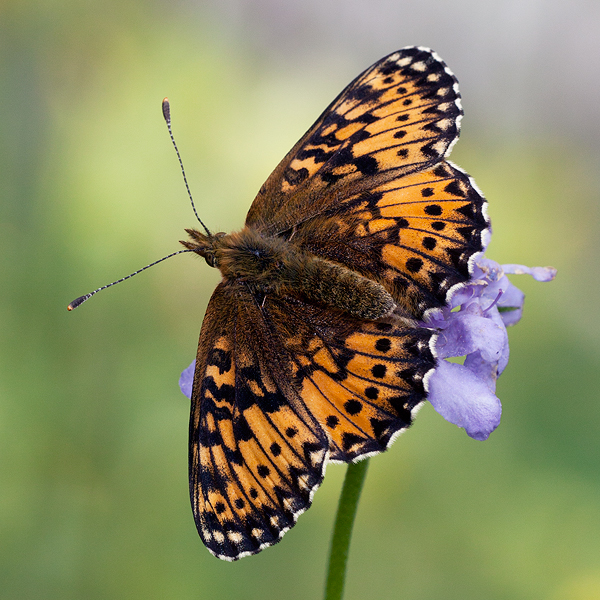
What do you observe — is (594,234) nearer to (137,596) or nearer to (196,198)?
(196,198)

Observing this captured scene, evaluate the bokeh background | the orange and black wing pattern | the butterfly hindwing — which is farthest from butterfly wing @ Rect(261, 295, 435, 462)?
the bokeh background

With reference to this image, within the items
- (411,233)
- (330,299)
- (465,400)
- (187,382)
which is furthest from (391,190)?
(187,382)

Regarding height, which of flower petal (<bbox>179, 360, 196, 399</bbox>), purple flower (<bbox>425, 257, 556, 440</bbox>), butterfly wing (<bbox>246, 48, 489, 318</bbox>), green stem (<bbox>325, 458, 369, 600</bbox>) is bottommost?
green stem (<bbox>325, 458, 369, 600</bbox>)

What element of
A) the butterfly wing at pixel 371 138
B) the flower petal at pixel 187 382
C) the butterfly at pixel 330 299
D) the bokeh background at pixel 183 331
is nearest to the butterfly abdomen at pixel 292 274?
the butterfly at pixel 330 299

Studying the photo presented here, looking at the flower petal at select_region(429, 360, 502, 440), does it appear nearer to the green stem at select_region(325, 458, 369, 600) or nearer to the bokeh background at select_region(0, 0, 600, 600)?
the green stem at select_region(325, 458, 369, 600)

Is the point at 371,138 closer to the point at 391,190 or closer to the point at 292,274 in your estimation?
the point at 391,190

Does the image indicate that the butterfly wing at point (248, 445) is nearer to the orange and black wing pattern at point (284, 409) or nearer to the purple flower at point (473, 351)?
the orange and black wing pattern at point (284, 409)
